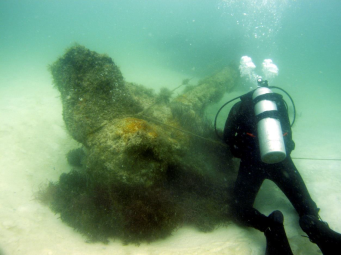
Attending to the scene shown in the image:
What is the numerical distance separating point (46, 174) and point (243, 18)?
57587 millimetres

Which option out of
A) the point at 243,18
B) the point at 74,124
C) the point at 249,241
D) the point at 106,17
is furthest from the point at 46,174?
the point at 106,17

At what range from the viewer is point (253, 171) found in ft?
11.8

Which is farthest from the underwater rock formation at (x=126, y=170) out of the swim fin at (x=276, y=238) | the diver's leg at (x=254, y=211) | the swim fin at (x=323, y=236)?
the swim fin at (x=323, y=236)

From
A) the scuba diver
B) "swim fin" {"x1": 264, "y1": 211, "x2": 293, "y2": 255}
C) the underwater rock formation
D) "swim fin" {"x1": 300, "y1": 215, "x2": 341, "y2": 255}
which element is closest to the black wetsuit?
the scuba diver

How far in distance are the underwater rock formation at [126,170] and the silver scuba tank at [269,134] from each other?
1.87 metres

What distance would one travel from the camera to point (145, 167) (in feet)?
11.5

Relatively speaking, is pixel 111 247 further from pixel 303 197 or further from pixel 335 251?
pixel 303 197

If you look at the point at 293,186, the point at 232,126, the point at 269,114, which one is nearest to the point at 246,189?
the point at 293,186

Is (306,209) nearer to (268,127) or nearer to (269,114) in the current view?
(268,127)

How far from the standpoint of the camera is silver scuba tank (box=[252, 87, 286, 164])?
2.94 meters

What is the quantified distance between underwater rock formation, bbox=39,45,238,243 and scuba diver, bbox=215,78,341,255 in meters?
0.93

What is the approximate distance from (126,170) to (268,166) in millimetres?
3118

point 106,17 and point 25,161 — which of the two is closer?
point 25,161

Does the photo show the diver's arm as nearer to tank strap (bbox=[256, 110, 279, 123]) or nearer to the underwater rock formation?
tank strap (bbox=[256, 110, 279, 123])
